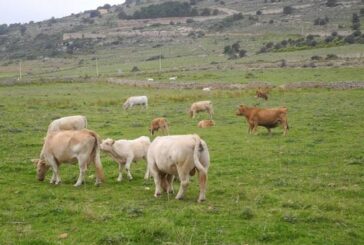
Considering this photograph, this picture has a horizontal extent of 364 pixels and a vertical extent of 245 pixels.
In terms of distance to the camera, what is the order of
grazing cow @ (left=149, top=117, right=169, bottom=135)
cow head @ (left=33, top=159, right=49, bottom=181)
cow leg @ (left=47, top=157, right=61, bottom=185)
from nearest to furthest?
cow leg @ (left=47, top=157, right=61, bottom=185) → cow head @ (left=33, top=159, right=49, bottom=181) → grazing cow @ (left=149, top=117, right=169, bottom=135)

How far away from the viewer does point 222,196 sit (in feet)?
47.5

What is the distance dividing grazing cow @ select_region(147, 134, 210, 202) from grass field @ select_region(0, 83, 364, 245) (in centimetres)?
57

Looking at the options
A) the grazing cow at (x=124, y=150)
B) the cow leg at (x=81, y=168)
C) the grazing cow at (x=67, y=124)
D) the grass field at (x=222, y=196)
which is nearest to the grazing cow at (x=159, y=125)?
the grass field at (x=222, y=196)

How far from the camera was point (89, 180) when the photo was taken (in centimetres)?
1722

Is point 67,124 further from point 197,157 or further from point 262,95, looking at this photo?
point 262,95

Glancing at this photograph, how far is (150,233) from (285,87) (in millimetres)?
40573

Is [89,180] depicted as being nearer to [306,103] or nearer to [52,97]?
[306,103]

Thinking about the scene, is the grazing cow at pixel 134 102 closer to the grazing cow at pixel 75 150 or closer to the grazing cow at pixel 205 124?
the grazing cow at pixel 205 124

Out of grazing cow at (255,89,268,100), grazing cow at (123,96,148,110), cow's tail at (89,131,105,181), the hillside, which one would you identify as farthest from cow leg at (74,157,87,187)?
the hillside

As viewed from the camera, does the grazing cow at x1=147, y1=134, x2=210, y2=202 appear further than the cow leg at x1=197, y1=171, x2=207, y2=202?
Yes

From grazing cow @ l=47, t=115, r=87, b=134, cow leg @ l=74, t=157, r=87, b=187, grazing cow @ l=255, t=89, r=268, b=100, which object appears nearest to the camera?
cow leg @ l=74, t=157, r=87, b=187

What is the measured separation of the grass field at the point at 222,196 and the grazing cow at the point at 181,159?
0.57m

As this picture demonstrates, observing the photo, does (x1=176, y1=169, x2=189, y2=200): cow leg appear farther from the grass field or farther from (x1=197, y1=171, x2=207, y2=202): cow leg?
(x1=197, y1=171, x2=207, y2=202): cow leg

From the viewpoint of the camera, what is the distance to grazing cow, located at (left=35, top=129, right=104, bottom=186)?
16234 mm
